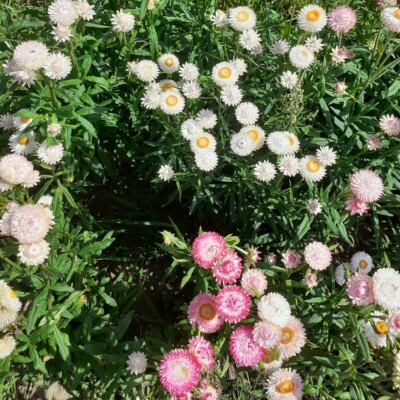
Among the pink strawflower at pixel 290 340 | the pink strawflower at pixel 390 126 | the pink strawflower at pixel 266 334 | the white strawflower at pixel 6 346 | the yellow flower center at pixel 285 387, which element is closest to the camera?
the pink strawflower at pixel 266 334

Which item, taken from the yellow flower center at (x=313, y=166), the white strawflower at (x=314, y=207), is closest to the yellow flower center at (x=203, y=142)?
the yellow flower center at (x=313, y=166)

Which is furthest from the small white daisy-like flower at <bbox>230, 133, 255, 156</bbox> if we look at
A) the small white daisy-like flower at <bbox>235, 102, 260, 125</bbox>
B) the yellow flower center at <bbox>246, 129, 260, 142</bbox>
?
the small white daisy-like flower at <bbox>235, 102, 260, 125</bbox>

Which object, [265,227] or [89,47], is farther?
[265,227]

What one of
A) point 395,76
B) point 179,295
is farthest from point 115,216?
point 395,76

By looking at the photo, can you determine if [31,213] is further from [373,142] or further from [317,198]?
[373,142]

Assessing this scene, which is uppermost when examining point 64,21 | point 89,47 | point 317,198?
point 64,21

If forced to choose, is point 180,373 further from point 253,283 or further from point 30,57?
point 30,57

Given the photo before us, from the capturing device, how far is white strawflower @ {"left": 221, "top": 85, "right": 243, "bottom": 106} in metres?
3.22

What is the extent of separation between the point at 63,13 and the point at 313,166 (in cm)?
192

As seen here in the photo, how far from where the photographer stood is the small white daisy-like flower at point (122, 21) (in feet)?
10.4

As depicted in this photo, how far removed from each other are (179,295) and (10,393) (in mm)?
1457

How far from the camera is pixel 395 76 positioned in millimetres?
3748

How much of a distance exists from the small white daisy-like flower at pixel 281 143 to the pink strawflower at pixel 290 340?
1127 millimetres

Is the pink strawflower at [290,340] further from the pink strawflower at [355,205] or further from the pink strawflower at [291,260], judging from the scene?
the pink strawflower at [355,205]
